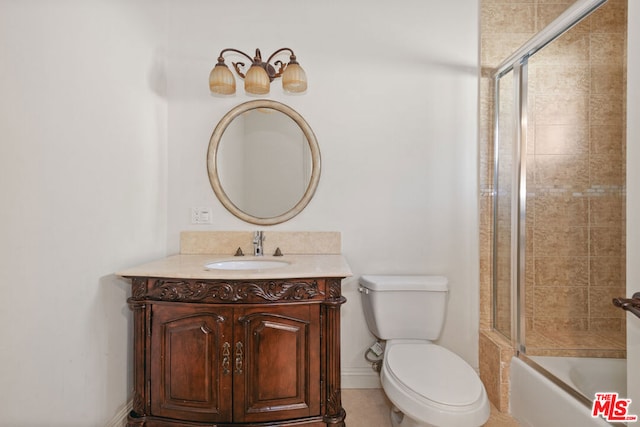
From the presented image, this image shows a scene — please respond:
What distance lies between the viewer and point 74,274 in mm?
1394

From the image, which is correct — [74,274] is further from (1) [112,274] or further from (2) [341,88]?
(2) [341,88]

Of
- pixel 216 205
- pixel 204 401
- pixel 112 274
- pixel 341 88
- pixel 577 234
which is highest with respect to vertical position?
pixel 341 88

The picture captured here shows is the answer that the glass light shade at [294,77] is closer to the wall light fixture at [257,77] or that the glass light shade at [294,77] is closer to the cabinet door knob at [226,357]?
the wall light fixture at [257,77]

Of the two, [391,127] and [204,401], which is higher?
[391,127]

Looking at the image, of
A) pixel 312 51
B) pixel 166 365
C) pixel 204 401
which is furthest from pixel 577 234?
pixel 166 365

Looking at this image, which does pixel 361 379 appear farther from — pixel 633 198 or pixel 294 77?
pixel 294 77

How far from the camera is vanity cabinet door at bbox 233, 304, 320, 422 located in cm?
148

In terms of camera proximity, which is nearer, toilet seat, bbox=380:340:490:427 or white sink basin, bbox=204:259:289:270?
toilet seat, bbox=380:340:490:427

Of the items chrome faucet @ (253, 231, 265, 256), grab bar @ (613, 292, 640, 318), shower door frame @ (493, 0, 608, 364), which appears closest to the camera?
grab bar @ (613, 292, 640, 318)

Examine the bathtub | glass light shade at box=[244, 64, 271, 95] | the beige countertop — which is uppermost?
glass light shade at box=[244, 64, 271, 95]

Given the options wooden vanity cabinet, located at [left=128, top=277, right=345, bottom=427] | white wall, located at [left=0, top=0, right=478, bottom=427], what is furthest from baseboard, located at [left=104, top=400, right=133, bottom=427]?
white wall, located at [left=0, top=0, right=478, bottom=427]

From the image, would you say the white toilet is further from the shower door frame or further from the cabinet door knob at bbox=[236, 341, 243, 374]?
the cabinet door knob at bbox=[236, 341, 243, 374]

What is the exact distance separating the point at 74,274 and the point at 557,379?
2.11 meters

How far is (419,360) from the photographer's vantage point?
64.6 inches
